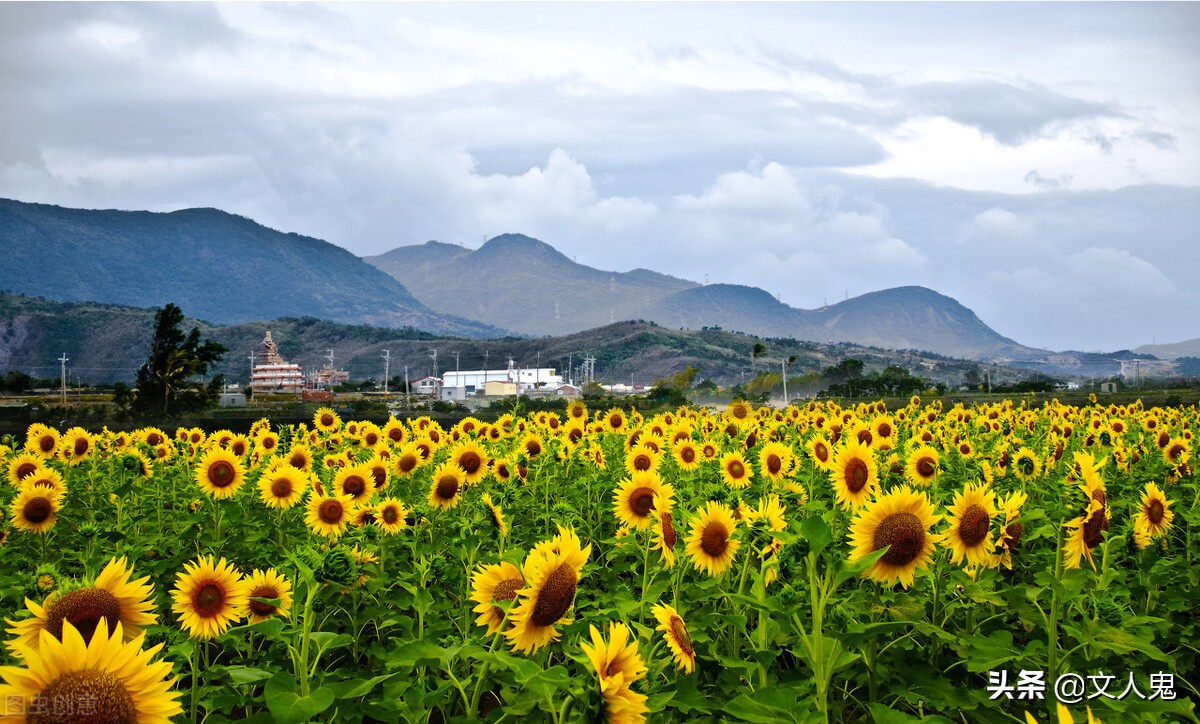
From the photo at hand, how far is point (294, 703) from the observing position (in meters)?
2.43

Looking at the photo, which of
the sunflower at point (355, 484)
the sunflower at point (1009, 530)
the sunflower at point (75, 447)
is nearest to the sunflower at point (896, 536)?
the sunflower at point (1009, 530)

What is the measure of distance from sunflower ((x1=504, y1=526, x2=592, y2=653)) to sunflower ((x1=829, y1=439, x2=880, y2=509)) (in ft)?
7.49

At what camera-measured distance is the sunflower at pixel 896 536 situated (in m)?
3.46

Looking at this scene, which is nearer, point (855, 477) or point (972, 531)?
point (972, 531)

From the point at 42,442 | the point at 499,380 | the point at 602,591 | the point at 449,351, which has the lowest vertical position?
the point at 499,380

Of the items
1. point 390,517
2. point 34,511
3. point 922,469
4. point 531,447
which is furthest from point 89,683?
point 531,447

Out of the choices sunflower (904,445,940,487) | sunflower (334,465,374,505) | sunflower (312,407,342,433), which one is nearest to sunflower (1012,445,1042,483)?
sunflower (904,445,940,487)

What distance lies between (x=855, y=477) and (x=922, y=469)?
1.81m

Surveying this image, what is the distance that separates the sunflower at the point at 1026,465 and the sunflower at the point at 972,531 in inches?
112

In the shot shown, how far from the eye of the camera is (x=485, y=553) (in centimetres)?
488

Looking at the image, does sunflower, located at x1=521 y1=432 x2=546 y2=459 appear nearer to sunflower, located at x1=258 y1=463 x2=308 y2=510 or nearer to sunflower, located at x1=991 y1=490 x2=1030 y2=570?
sunflower, located at x1=258 y1=463 x2=308 y2=510

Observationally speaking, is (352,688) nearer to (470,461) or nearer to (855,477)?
(855,477)

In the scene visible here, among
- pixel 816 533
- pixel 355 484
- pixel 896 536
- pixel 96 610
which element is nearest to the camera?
pixel 816 533

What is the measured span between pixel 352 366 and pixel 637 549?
199 m
